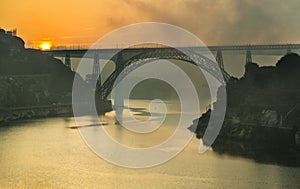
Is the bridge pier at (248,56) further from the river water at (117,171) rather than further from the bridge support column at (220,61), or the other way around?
the river water at (117,171)

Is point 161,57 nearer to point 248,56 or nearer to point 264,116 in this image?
point 248,56

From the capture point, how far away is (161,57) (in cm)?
5538

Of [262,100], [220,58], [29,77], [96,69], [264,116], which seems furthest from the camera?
[29,77]

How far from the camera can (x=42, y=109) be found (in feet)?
177

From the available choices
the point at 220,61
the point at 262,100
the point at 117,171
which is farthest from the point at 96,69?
the point at 117,171

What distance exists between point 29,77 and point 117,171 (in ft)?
141

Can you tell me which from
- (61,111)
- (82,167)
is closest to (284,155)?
(82,167)

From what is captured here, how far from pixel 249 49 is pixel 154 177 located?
90.1 ft

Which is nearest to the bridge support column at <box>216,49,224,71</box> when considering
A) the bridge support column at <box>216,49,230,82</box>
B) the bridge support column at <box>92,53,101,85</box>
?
the bridge support column at <box>216,49,230,82</box>

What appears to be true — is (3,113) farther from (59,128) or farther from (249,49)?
(249,49)

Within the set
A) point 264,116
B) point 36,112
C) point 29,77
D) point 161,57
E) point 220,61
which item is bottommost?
point 36,112

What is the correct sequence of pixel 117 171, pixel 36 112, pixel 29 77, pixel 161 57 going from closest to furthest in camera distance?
pixel 117 171, pixel 36 112, pixel 161 57, pixel 29 77

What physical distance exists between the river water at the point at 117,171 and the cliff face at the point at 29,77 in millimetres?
25071

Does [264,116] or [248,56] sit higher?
[248,56]
